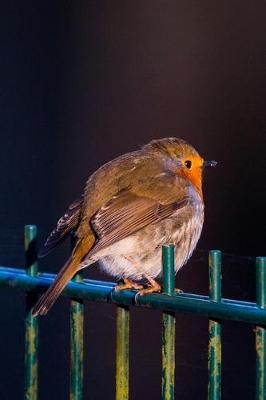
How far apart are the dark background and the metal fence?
5.00 feet

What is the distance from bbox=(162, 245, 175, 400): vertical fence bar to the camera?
222 centimetres

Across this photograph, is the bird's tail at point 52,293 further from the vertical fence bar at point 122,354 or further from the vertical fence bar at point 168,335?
the vertical fence bar at point 168,335

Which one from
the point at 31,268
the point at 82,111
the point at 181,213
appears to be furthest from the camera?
the point at 82,111

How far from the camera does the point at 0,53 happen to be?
4.76 metres

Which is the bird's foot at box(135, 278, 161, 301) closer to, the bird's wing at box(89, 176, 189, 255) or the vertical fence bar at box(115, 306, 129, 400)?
the vertical fence bar at box(115, 306, 129, 400)

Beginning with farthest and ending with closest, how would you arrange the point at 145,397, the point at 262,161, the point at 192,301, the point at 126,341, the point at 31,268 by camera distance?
1. the point at 145,397
2. the point at 262,161
3. the point at 31,268
4. the point at 126,341
5. the point at 192,301

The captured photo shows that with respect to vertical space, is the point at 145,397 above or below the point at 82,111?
below

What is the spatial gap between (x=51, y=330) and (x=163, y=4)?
144cm

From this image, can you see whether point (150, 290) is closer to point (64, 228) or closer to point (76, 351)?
point (76, 351)

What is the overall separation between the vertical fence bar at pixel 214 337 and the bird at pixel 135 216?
83 centimetres

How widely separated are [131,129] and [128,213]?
4.17 feet

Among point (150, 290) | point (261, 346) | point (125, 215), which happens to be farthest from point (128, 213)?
point (261, 346)

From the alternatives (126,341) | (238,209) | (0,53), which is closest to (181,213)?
(238,209)

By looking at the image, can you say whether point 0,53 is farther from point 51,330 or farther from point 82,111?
point 51,330
